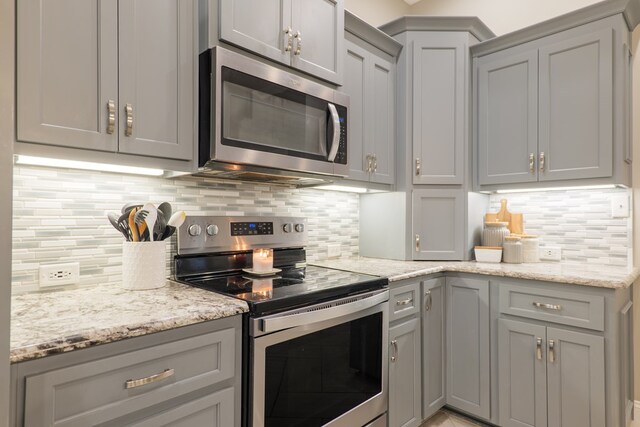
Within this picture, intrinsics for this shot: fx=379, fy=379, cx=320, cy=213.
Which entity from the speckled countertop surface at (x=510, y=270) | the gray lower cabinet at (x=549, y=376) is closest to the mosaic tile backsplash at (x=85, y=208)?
the speckled countertop surface at (x=510, y=270)

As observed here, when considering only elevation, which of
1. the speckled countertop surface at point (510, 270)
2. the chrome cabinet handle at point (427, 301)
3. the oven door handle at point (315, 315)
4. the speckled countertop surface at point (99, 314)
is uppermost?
the speckled countertop surface at point (99, 314)

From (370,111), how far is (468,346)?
152 cm

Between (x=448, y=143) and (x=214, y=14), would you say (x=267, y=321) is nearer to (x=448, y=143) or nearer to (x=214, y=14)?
(x=214, y=14)

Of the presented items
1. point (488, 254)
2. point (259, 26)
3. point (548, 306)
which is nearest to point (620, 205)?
point (488, 254)

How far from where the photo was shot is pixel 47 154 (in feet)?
3.78

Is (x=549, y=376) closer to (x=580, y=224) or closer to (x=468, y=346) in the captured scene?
(x=468, y=346)

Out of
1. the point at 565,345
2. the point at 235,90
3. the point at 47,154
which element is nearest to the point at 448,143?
the point at 565,345

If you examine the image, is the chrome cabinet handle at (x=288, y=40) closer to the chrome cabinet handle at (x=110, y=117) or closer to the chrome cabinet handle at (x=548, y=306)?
the chrome cabinet handle at (x=110, y=117)

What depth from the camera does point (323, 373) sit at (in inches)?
59.6

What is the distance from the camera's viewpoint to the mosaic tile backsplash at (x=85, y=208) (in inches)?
52.8

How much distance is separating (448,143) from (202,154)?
1.66m

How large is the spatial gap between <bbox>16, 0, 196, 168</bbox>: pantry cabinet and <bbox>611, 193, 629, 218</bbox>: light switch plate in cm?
244

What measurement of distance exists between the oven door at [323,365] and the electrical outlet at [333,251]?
0.73 m

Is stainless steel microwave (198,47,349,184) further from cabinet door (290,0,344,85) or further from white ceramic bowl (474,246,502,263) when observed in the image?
white ceramic bowl (474,246,502,263)
